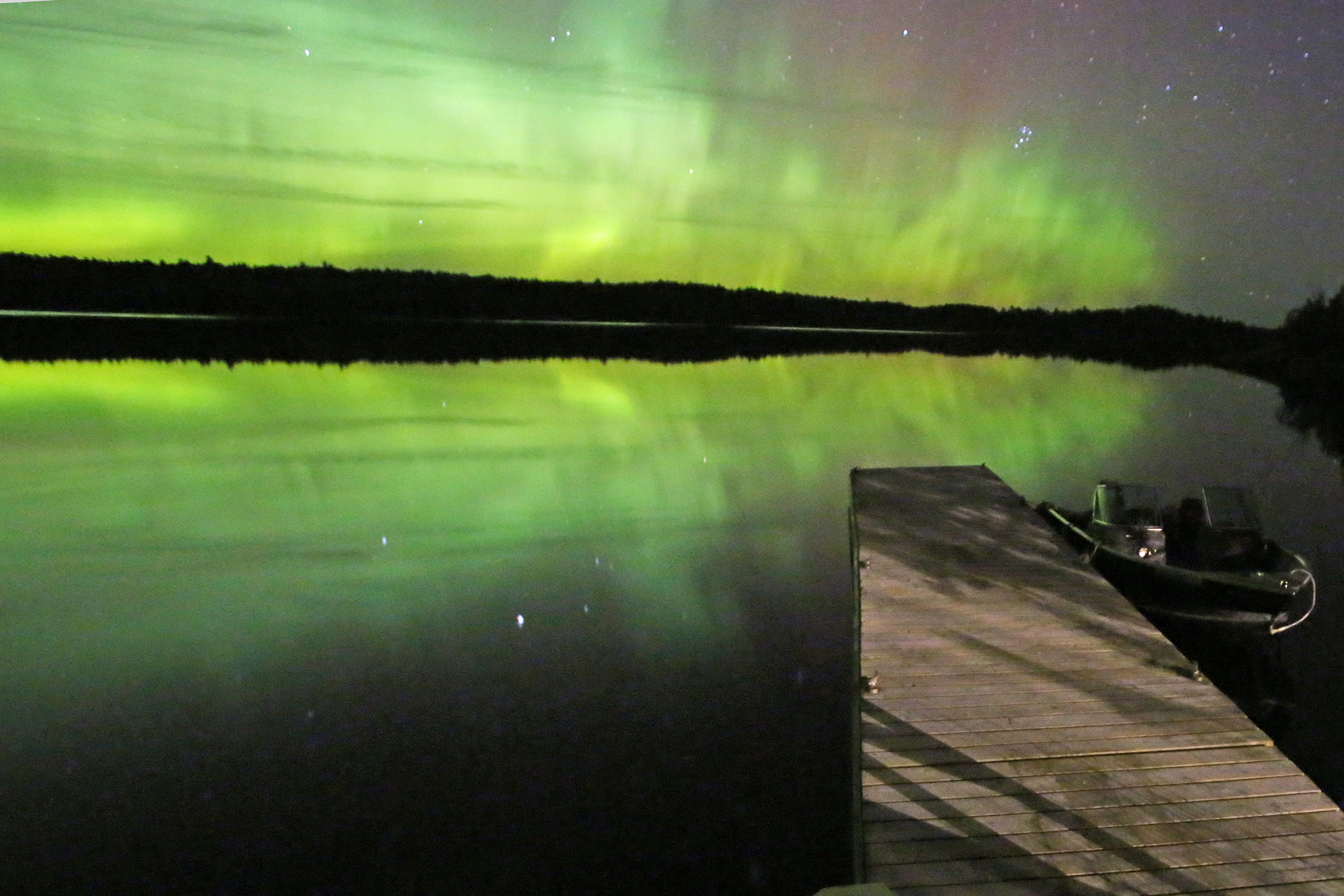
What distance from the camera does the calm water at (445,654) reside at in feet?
19.0

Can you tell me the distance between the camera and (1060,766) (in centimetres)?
513

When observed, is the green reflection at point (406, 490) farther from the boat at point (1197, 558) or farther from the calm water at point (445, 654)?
the boat at point (1197, 558)

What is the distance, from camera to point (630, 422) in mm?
26547

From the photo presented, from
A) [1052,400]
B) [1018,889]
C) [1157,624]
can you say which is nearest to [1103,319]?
[1052,400]

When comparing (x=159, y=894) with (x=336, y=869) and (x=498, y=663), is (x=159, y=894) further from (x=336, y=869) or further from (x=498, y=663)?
(x=498, y=663)

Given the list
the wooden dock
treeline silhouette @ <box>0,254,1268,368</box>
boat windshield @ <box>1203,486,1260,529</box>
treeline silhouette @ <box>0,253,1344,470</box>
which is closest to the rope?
boat windshield @ <box>1203,486,1260,529</box>

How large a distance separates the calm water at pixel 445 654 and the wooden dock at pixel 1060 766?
46.9 inches

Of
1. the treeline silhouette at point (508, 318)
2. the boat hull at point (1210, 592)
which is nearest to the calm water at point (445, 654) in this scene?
the boat hull at point (1210, 592)

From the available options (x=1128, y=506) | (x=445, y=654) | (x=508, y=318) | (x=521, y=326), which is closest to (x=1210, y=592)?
(x=1128, y=506)

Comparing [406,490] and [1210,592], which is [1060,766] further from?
[406,490]

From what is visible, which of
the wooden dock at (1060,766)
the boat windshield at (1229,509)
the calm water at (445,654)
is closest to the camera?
the wooden dock at (1060,766)

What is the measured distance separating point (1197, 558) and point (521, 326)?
110927 millimetres

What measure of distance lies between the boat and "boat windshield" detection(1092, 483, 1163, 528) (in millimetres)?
12

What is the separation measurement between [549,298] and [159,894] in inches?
4684
